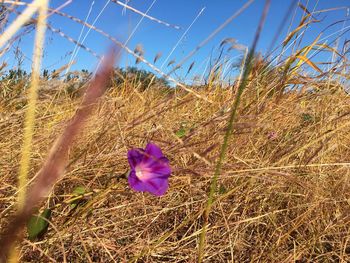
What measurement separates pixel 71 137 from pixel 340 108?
1.53m

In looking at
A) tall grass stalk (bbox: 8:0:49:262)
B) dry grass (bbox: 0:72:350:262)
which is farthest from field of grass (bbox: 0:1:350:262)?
tall grass stalk (bbox: 8:0:49:262)

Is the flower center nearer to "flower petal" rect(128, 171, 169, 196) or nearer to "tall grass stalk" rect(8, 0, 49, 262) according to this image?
"flower petal" rect(128, 171, 169, 196)

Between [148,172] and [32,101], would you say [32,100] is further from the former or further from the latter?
[148,172]

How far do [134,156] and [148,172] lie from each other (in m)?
0.05

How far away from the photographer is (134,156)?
79cm

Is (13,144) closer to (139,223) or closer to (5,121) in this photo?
(5,121)

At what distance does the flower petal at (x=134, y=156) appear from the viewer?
30.8 inches

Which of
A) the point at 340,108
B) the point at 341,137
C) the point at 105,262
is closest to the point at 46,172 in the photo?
the point at 105,262

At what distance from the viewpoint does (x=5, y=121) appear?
107 centimetres

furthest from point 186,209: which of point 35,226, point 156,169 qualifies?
point 35,226

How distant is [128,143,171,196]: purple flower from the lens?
779mm

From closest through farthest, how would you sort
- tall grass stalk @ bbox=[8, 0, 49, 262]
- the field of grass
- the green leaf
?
1. tall grass stalk @ bbox=[8, 0, 49, 262]
2. the green leaf
3. the field of grass

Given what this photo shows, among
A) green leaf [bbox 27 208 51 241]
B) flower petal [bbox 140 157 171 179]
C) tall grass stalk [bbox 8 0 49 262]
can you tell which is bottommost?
green leaf [bbox 27 208 51 241]

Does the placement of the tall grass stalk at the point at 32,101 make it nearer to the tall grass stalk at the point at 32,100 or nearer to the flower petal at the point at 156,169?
the tall grass stalk at the point at 32,100
